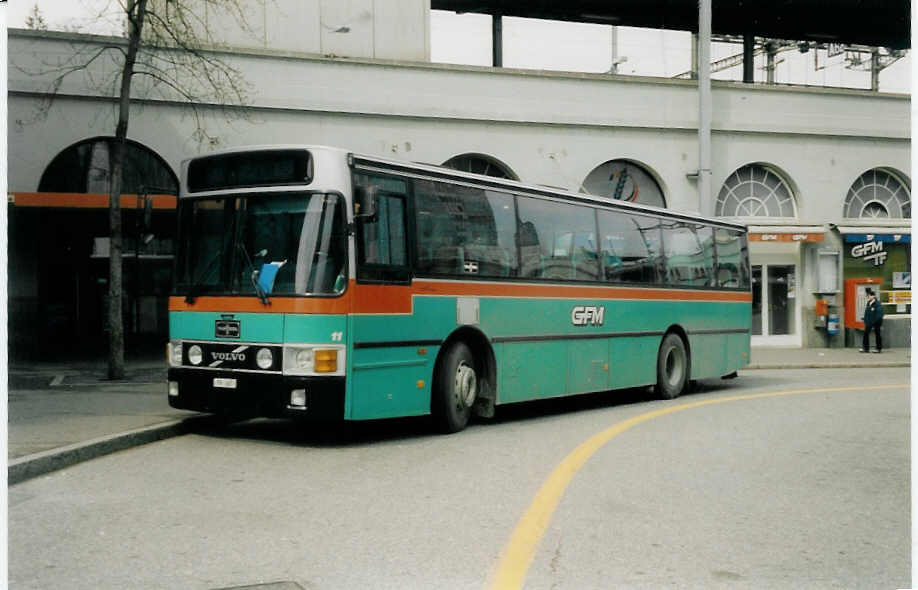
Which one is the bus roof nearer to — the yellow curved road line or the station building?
the yellow curved road line

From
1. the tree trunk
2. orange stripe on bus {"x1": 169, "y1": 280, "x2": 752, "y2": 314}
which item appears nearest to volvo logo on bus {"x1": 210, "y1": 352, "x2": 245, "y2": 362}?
orange stripe on bus {"x1": 169, "y1": 280, "x2": 752, "y2": 314}

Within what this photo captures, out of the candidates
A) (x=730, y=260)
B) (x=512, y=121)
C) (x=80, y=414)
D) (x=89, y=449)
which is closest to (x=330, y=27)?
(x=512, y=121)

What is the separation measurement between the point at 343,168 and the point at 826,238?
21.7 metres

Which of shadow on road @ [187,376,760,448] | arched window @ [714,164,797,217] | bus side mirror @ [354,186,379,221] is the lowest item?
shadow on road @ [187,376,760,448]

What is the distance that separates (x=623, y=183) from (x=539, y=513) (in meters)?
20.2

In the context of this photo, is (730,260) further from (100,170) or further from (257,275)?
(100,170)

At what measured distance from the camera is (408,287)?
10.6 m

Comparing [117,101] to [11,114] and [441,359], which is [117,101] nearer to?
[11,114]

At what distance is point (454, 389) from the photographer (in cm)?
1124

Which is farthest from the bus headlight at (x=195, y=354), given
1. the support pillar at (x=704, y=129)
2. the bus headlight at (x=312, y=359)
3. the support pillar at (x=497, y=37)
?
the support pillar at (x=497, y=37)

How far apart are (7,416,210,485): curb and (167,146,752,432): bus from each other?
0.43m

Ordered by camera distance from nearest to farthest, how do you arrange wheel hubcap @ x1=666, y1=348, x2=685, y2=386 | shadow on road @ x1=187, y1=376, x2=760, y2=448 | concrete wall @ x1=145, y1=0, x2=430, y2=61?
shadow on road @ x1=187, y1=376, x2=760, y2=448 < wheel hubcap @ x1=666, y1=348, x2=685, y2=386 < concrete wall @ x1=145, y1=0, x2=430, y2=61

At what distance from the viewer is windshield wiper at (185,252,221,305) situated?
10.3m

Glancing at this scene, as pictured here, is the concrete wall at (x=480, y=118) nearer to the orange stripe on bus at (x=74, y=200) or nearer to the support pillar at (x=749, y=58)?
the orange stripe on bus at (x=74, y=200)
